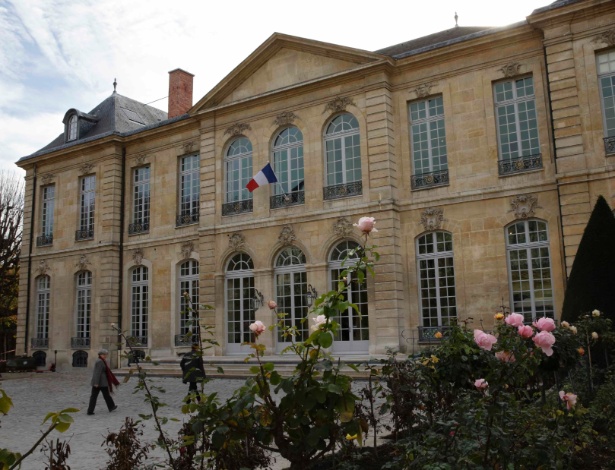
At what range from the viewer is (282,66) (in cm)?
1653

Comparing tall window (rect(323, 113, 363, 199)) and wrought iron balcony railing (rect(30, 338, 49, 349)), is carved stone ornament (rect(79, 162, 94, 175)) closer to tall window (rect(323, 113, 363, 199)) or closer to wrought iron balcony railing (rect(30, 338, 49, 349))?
wrought iron balcony railing (rect(30, 338, 49, 349))

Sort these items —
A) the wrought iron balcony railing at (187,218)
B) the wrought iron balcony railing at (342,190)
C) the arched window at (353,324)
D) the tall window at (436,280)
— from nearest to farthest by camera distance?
1. the tall window at (436,280)
2. the arched window at (353,324)
3. the wrought iron balcony railing at (342,190)
4. the wrought iron balcony railing at (187,218)

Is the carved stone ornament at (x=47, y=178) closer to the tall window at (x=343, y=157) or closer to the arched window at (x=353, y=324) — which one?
the tall window at (x=343, y=157)

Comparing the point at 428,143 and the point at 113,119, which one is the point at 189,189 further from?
the point at 428,143

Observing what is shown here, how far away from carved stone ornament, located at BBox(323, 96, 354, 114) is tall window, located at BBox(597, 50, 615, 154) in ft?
18.9

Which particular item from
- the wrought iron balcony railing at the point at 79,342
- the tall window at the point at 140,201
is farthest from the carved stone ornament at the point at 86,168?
the wrought iron balcony railing at the point at 79,342

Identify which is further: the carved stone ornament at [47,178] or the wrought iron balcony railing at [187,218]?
the carved stone ornament at [47,178]

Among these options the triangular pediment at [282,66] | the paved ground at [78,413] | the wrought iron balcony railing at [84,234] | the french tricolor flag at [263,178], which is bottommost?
the paved ground at [78,413]

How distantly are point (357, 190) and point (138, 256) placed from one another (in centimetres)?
815

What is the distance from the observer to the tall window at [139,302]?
746 inches

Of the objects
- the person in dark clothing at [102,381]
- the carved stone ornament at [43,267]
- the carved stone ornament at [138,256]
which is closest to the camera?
the person in dark clothing at [102,381]

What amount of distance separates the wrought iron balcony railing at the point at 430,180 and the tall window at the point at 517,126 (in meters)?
1.32

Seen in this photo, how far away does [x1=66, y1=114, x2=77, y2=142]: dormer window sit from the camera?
21.9 m

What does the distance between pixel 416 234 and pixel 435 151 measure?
→ 209cm
